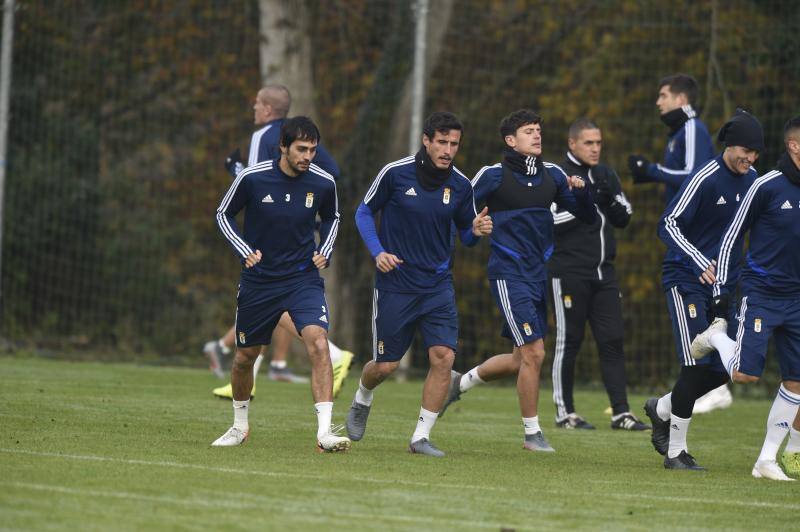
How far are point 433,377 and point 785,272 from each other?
2325mm

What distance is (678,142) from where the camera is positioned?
1150 centimetres

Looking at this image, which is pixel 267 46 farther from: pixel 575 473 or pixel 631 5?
pixel 575 473

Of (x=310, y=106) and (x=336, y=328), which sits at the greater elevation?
(x=310, y=106)

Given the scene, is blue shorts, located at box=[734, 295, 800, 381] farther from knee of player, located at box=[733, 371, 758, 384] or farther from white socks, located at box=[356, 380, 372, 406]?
white socks, located at box=[356, 380, 372, 406]

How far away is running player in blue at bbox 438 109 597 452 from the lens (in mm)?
9422

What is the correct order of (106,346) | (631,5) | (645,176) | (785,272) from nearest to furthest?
(785,272), (645,176), (631,5), (106,346)

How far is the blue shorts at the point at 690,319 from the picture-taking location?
8539mm

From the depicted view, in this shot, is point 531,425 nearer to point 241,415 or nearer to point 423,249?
point 423,249

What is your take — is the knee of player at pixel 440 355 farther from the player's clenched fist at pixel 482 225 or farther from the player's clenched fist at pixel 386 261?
the player's clenched fist at pixel 482 225

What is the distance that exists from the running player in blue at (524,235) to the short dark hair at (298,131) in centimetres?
133

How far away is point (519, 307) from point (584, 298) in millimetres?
2319

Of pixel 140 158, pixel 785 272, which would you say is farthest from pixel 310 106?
pixel 785 272

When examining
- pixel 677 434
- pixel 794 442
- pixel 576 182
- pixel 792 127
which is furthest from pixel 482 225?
pixel 794 442

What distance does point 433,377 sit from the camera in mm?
9039
